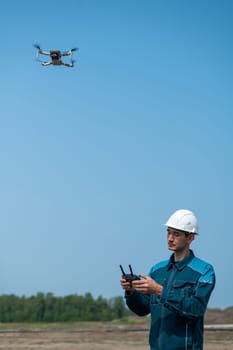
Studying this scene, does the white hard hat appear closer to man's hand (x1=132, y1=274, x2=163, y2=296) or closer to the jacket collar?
the jacket collar

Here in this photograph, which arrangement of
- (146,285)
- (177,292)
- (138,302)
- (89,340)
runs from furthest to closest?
(89,340) < (138,302) < (177,292) < (146,285)

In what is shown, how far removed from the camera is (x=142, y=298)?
5.79m

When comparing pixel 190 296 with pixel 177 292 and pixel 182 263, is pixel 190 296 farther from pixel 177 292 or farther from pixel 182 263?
pixel 182 263

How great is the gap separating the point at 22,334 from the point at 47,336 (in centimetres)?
180

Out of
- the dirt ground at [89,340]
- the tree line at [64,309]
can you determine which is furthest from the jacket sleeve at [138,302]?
the tree line at [64,309]

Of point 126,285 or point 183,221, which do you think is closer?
point 126,285

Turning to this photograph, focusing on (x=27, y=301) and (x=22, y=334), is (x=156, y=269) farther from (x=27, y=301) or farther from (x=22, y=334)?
(x=27, y=301)

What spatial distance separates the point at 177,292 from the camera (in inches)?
215

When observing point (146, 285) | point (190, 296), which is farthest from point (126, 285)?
point (190, 296)

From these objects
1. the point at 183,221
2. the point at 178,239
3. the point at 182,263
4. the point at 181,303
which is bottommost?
the point at 181,303

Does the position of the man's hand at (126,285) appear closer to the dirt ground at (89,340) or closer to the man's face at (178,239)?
the man's face at (178,239)

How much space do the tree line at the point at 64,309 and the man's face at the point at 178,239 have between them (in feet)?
138

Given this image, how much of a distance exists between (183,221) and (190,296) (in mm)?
572

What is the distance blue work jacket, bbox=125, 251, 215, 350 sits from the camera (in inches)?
212
